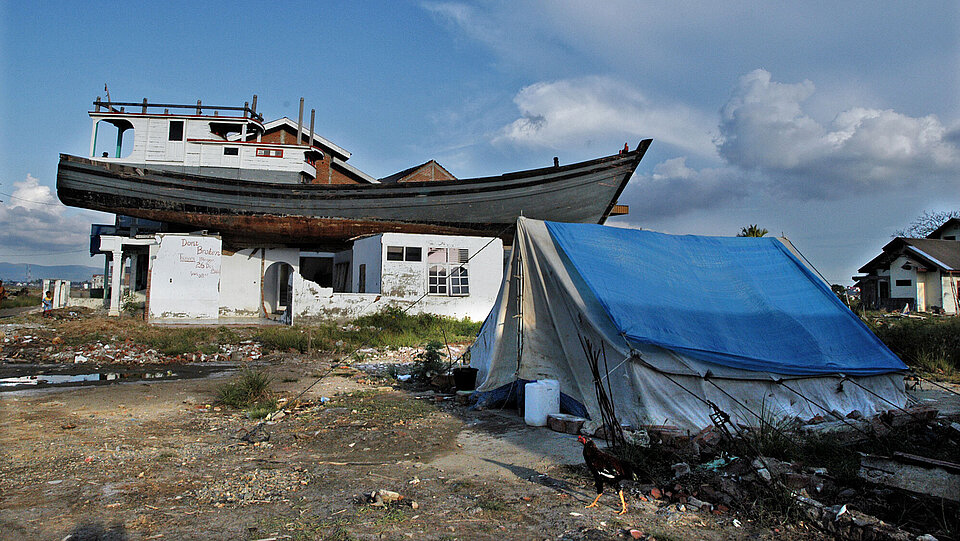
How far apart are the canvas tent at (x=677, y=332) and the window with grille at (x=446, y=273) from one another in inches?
330

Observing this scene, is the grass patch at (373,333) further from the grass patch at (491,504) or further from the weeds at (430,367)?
the grass patch at (491,504)

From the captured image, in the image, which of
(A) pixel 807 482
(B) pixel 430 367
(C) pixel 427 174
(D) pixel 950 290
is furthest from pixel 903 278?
(A) pixel 807 482

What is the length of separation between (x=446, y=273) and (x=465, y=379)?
9.03 meters

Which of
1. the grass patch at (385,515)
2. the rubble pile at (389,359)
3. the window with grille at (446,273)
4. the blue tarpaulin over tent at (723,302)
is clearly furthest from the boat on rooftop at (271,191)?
the grass patch at (385,515)

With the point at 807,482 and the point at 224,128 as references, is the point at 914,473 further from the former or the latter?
the point at 224,128

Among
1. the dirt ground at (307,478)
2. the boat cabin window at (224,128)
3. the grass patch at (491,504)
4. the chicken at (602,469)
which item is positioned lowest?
the dirt ground at (307,478)

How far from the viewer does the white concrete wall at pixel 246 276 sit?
757 inches

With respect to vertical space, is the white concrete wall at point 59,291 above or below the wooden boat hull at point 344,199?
below

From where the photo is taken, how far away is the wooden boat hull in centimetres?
1691

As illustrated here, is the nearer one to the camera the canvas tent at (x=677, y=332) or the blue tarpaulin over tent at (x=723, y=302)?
the canvas tent at (x=677, y=332)

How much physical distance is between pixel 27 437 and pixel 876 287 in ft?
102

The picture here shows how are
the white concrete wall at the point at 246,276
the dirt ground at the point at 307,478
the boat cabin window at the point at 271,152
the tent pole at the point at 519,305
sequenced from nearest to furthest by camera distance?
the dirt ground at the point at 307,478
the tent pole at the point at 519,305
the white concrete wall at the point at 246,276
the boat cabin window at the point at 271,152

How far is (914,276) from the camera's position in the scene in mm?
23359

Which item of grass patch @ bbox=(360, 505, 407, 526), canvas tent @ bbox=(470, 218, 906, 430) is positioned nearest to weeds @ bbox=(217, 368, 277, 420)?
canvas tent @ bbox=(470, 218, 906, 430)
